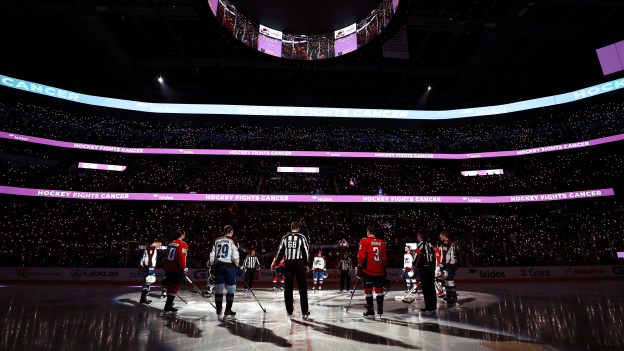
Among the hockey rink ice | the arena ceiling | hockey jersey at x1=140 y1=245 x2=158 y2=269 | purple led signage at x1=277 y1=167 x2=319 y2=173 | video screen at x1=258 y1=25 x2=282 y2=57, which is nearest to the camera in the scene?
the hockey rink ice

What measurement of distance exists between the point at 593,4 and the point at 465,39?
7091 millimetres

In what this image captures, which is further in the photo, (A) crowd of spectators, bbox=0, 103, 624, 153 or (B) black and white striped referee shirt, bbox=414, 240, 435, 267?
(A) crowd of spectators, bbox=0, 103, 624, 153

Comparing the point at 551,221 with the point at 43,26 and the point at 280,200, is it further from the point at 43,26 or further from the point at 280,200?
the point at 43,26

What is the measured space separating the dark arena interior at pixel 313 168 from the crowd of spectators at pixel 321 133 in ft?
0.78

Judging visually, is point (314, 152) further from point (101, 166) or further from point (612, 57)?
point (612, 57)

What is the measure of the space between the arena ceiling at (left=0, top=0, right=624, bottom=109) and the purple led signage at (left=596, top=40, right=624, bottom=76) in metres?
0.53

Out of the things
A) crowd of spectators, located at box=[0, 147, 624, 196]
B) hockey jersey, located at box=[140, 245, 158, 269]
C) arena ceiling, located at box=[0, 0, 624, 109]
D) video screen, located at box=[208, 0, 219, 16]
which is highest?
arena ceiling, located at box=[0, 0, 624, 109]

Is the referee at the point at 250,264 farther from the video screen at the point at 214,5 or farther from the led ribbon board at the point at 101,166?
the led ribbon board at the point at 101,166

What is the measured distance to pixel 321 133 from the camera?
33.3m

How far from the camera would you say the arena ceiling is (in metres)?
19.0

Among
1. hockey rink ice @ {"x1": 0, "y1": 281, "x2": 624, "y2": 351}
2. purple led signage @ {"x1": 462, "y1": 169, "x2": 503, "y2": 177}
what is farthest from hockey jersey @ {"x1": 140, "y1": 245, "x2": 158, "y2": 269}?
purple led signage @ {"x1": 462, "y1": 169, "x2": 503, "y2": 177}

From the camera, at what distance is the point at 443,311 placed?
769 centimetres

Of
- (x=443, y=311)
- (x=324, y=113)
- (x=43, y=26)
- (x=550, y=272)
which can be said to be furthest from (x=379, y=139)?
(x=43, y=26)

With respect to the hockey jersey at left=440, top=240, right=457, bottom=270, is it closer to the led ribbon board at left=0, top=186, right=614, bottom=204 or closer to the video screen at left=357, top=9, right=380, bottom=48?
the video screen at left=357, top=9, right=380, bottom=48
